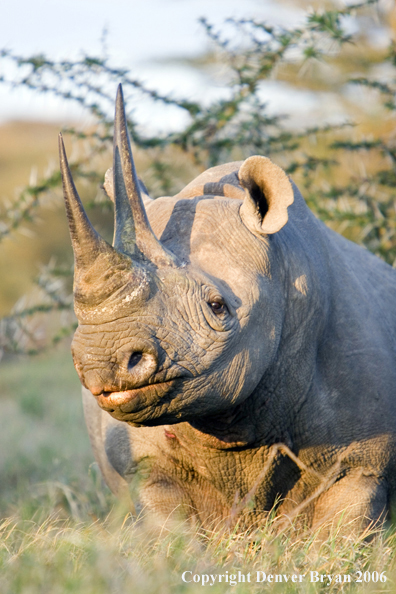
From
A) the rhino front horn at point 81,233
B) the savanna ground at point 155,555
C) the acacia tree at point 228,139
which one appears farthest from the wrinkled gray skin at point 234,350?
the acacia tree at point 228,139

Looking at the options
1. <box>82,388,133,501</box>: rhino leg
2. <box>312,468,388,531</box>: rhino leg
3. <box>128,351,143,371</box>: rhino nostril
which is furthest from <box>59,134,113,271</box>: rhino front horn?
<box>312,468,388,531</box>: rhino leg

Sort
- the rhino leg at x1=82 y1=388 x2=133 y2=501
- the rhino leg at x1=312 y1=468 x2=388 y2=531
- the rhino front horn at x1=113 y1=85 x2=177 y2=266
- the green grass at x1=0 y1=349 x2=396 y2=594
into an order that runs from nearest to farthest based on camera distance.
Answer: the green grass at x1=0 y1=349 x2=396 y2=594 → the rhino front horn at x1=113 y1=85 x2=177 y2=266 → the rhino leg at x1=312 y1=468 x2=388 y2=531 → the rhino leg at x1=82 y1=388 x2=133 y2=501

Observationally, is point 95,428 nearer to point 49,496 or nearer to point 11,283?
point 49,496

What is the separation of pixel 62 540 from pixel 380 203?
14.9ft

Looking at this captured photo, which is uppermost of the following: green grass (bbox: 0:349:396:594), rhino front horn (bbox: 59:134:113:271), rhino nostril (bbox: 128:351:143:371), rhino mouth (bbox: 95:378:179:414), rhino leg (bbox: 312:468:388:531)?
rhino front horn (bbox: 59:134:113:271)

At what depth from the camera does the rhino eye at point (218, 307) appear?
10.3 ft

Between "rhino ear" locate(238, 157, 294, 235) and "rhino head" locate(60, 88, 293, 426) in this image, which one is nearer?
"rhino head" locate(60, 88, 293, 426)

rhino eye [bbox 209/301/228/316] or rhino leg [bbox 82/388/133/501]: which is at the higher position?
rhino eye [bbox 209/301/228/316]

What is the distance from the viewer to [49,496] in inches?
206

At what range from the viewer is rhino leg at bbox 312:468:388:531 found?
3.66 metres

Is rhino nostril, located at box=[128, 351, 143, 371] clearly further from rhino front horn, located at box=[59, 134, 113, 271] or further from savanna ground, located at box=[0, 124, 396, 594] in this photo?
savanna ground, located at box=[0, 124, 396, 594]

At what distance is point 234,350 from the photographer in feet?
10.5

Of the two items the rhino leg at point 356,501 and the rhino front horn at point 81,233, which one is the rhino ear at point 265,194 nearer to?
the rhino front horn at point 81,233

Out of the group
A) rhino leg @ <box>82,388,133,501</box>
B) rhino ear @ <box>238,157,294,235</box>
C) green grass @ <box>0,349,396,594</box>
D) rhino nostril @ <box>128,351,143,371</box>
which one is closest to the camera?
green grass @ <box>0,349,396,594</box>
